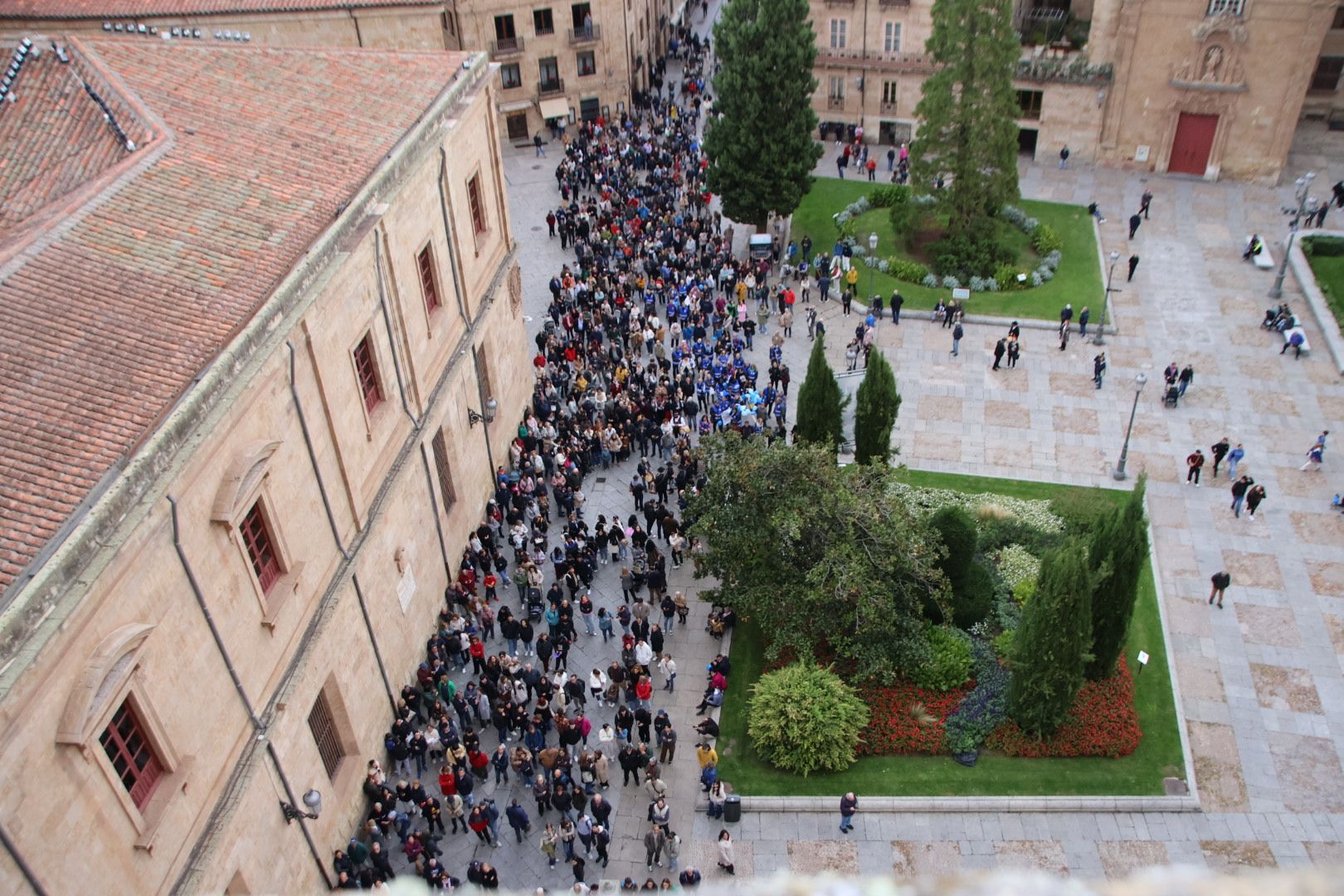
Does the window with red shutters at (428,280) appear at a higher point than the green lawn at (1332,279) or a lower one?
higher

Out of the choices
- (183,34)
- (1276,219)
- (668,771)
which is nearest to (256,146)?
(183,34)

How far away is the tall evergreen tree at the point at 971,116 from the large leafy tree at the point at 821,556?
18.6 meters

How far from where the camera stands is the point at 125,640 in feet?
48.9

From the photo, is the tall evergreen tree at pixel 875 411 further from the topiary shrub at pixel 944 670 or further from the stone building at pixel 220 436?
the stone building at pixel 220 436

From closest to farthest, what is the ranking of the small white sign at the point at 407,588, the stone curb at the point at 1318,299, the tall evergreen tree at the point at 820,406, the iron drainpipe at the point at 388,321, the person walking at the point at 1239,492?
the iron drainpipe at the point at 388,321, the small white sign at the point at 407,588, the tall evergreen tree at the point at 820,406, the person walking at the point at 1239,492, the stone curb at the point at 1318,299

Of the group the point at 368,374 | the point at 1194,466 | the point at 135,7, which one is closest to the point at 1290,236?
the point at 1194,466

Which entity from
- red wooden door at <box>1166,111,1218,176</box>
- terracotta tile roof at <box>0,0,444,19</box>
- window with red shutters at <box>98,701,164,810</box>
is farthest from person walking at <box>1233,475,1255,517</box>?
terracotta tile roof at <box>0,0,444,19</box>

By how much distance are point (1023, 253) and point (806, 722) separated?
2639cm

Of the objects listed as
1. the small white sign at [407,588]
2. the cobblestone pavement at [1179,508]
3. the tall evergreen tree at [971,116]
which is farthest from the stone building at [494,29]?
the small white sign at [407,588]

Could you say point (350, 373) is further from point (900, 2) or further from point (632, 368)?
point (900, 2)

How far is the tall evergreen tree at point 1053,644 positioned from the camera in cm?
2144

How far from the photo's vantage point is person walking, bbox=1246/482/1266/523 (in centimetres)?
2921

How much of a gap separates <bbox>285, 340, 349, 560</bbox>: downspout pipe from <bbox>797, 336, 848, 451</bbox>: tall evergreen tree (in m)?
12.1

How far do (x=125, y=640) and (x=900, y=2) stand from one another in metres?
42.1
